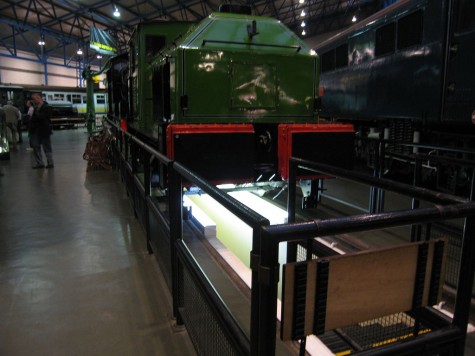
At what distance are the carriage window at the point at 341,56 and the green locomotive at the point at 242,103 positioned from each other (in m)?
4.01

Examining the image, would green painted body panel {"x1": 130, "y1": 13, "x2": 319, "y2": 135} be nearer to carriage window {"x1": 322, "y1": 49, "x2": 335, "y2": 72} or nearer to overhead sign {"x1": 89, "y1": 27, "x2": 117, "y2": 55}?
carriage window {"x1": 322, "y1": 49, "x2": 335, "y2": 72}

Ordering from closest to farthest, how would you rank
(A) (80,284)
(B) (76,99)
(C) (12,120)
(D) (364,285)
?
(D) (364,285) < (A) (80,284) < (C) (12,120) < (B) (76,99)

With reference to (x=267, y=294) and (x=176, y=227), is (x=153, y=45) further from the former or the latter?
(x=267, y=294)

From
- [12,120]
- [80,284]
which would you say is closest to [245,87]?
[80,284]

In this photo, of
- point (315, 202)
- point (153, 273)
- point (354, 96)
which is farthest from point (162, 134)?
point (354, 96)

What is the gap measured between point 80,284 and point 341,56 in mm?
7444

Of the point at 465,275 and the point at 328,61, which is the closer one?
the point at 465,275

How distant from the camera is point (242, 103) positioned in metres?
4.59

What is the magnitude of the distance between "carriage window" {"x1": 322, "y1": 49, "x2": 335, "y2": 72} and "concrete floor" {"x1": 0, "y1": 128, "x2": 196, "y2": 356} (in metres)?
5.84

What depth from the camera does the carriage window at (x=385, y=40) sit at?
6562mm

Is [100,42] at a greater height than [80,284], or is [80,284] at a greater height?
[100,42]

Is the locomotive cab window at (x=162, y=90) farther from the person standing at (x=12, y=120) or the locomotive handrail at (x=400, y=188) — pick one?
the person standing at (x=12, y=120)

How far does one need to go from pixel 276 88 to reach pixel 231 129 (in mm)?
1037

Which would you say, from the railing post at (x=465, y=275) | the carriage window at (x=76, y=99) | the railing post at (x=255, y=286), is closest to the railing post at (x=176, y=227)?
the railing post at (x=255, y=286)
